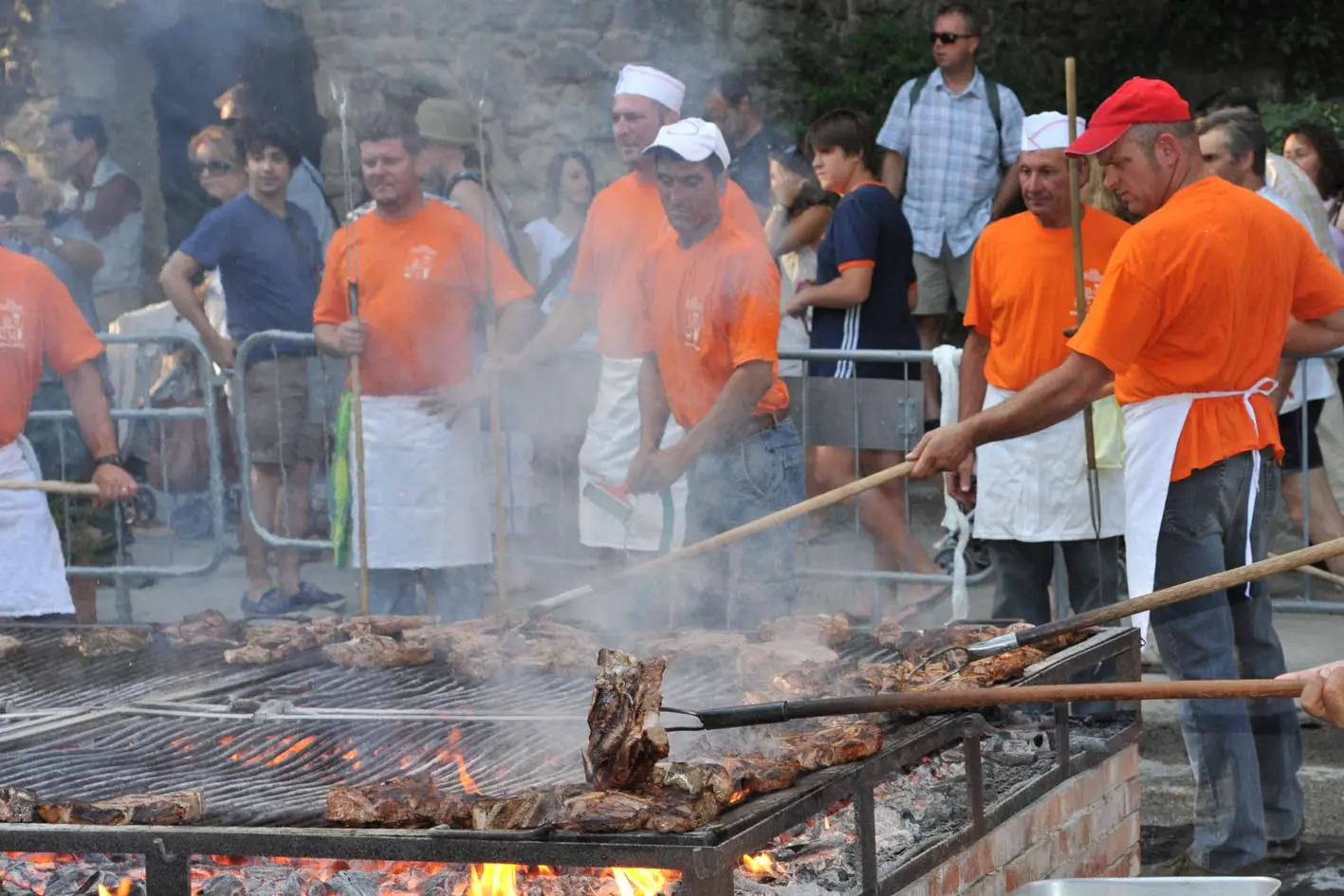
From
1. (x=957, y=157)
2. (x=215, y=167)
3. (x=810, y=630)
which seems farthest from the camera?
(x=957, y=157)

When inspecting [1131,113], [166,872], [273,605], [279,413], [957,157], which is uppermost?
[957,157]

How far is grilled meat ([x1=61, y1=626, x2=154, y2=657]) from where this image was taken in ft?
17.8

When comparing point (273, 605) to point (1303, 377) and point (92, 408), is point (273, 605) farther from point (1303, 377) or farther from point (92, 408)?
point (1303, 377)

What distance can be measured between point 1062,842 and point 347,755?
6.11ft

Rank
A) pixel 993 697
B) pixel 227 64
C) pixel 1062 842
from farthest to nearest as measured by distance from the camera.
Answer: pixel 227 64 → pixel 1062 842 → pixel 993 697

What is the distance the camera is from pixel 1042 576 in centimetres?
673

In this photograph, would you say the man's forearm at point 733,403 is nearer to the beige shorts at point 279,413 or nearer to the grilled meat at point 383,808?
the beige shorts at point 279,413

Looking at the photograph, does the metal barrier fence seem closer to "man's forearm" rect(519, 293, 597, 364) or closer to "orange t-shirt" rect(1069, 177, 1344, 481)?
"man's forearm" rect(519, 293, 597, 364)

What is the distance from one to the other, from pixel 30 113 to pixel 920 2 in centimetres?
633

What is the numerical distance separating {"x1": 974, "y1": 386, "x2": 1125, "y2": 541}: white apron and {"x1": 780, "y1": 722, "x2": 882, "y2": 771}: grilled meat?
2855mm

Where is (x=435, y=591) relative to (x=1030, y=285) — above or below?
below

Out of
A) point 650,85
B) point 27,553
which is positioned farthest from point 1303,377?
point 27,553

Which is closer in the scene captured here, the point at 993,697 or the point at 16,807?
the point at 993,697

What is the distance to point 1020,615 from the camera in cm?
664
